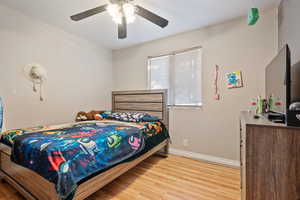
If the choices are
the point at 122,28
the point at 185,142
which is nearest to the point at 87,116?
the point at 122,28

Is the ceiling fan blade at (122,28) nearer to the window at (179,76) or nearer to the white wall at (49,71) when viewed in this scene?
the window at (179,76)

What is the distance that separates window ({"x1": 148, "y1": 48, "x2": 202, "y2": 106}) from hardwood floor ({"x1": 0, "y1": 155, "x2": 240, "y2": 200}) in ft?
4.01

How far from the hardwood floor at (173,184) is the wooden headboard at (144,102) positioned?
3.24 ft

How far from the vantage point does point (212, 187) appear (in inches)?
74.4

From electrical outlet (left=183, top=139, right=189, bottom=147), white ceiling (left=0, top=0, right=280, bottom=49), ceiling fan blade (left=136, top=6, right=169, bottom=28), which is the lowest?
electrical outlet (left=183, top=139, right=189, bottom=147)

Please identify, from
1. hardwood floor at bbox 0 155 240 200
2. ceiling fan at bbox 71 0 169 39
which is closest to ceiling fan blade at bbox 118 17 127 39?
ceiling fan at bbox 71 0 169 39

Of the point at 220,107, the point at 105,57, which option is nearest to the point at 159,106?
the point at 220,107

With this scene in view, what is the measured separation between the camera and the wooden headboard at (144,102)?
3.05m

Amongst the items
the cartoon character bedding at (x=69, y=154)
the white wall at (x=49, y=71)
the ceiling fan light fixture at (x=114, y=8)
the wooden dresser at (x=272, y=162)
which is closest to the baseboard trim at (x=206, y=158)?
the cartoon character bedding at (x=69, y=154)

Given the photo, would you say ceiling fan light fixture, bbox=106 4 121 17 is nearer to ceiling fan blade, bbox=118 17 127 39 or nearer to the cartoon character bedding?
ceiling fan blade, bbox=118 17 127 39

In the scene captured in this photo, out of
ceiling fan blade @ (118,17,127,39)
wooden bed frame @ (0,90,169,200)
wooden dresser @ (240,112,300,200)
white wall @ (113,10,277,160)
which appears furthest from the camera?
white wall @ (113,10,277,160)

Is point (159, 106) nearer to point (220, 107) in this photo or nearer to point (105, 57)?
point (220, 107)

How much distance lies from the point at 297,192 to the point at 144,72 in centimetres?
305

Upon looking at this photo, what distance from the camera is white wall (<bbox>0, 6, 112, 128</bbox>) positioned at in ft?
7.36
